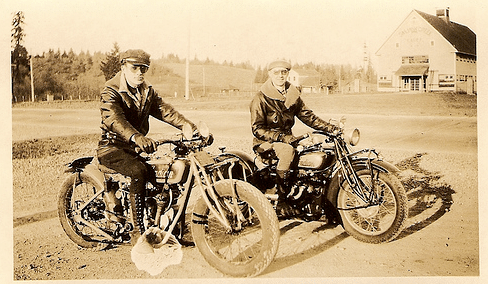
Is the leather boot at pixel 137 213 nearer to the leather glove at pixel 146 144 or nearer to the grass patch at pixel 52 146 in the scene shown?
the leather glove at pixel 146 144

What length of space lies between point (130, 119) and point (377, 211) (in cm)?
224

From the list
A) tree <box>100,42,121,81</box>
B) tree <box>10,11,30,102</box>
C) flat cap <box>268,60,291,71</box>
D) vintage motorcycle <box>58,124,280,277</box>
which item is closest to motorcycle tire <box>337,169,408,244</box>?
vintage motorcycle <box>58,124,280,277</box>

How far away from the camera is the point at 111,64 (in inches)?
164

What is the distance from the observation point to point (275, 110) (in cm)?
388

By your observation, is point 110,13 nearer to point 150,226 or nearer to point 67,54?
point 67,54

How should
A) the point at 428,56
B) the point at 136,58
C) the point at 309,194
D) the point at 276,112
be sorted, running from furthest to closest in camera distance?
the point at 428,56, the point at 276,112, the point at 309,194, the point at 136,58

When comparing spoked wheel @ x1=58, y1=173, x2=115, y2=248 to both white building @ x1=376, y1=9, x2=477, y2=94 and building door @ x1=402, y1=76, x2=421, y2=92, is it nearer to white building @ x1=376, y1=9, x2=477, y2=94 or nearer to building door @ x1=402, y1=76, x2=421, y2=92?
white building @ x1=376, y1=9, x2=477, y2=94

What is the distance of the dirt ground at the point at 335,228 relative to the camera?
11.6 feet

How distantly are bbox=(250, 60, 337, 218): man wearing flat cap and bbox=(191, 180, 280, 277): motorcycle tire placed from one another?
47 centimetres

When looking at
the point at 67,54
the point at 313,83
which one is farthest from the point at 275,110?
the point at 67,54

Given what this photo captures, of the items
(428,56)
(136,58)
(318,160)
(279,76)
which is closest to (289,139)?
(318,160)

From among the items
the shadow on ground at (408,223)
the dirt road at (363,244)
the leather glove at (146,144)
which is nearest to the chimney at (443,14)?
the dirt road at (363,244)

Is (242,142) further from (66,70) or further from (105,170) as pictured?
(66,70)
